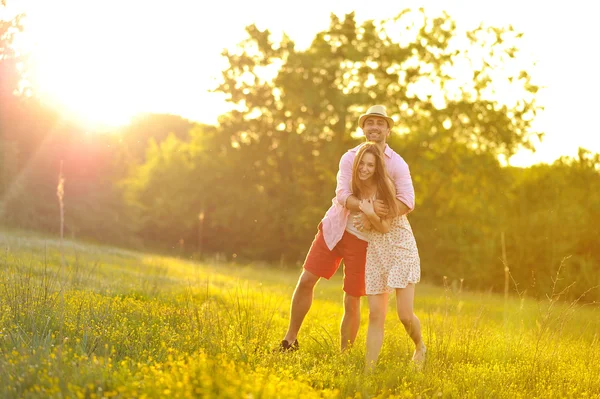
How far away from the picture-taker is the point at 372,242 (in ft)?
19.9

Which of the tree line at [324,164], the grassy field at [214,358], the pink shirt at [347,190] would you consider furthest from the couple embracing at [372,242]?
the tree line at [324,164]

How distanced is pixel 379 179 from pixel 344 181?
37 centimetres

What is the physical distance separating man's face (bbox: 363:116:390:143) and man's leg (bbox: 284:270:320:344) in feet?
4.55

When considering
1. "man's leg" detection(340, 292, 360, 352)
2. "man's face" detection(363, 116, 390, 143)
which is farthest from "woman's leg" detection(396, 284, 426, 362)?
"man's face" detection(363, 116, 390, 143)

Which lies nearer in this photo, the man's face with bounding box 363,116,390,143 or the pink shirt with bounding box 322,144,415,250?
the pink shirt with bounding box 322,144,415,250

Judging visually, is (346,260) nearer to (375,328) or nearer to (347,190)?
(347,190)

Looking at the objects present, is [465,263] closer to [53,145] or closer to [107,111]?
[107,111]

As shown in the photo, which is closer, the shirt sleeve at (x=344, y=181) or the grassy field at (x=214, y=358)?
the grassy field at (x=214, y=358)

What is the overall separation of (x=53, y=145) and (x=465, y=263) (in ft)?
57.4

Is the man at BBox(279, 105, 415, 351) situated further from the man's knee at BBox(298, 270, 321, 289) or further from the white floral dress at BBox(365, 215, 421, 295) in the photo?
the white floral dress at BBox(365, 215, 421, 295)

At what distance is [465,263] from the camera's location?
82.7 feet

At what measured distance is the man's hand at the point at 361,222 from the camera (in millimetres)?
5891

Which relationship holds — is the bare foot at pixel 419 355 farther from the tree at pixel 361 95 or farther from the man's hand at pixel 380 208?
the tree at pixel 361 95

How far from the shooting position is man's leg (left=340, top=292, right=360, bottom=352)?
6.51 metres
